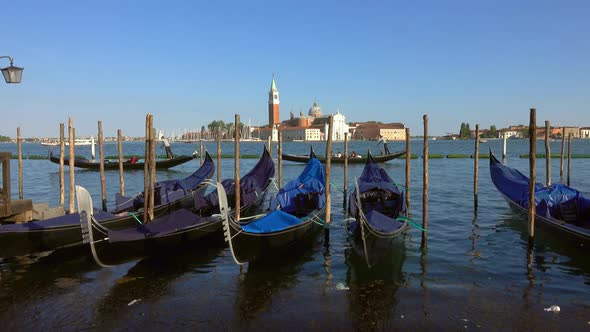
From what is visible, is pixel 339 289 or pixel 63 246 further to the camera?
pixel 63 246

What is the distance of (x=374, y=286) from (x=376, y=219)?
1.30 m

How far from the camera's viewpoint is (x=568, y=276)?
5.97 metres

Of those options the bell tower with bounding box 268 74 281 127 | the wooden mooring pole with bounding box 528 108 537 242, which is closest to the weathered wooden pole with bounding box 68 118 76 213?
the wooden mooring pole with bounding box 528 108 537 242

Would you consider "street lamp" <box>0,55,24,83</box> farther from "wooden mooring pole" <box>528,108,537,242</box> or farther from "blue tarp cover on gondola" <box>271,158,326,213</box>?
"wooden mooring pole" <box>528,108,537,242</box>

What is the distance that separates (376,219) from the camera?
664 centimetres

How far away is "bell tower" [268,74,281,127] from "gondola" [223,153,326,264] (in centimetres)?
10432

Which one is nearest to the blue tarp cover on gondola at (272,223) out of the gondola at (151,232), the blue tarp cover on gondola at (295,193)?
the gondola at (151,232)

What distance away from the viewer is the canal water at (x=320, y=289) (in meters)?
4.55

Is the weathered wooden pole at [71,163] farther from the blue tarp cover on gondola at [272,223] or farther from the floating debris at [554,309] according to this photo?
the floating debris at [554,309]

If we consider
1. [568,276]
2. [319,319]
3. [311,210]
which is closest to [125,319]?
[319,319]

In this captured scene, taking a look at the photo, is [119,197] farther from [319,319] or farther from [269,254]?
[319,319]

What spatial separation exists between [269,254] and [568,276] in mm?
4026

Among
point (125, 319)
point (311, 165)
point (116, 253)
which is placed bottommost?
point (125, 319)

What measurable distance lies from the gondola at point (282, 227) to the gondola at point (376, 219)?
2.44ft
